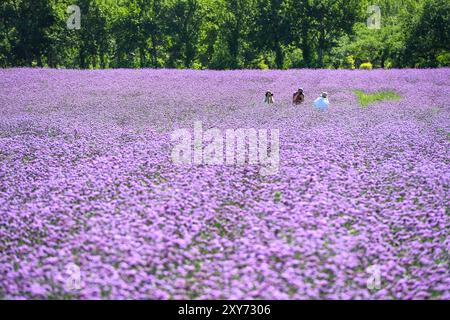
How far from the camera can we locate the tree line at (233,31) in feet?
105

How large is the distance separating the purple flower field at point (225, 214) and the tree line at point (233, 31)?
982 inches

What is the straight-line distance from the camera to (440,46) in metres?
29.8

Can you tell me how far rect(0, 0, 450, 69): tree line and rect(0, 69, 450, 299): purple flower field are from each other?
24.9 metres

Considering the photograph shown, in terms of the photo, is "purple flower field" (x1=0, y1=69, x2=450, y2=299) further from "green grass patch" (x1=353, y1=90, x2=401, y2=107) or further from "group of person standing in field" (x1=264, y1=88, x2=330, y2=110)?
"green grass patch" (x1=353, y1=90, x2=401, y2=107)

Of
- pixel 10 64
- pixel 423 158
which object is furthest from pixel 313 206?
pixel 10 64

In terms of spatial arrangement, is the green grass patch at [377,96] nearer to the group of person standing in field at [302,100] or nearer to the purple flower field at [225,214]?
the group of person standing in field at [302,100]

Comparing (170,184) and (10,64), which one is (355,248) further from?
(10,64)

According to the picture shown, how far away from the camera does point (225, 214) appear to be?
172 inches

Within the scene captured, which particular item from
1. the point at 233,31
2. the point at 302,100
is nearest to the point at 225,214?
the point at 302,100

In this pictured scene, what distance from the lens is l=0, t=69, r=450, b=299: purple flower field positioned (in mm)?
3205

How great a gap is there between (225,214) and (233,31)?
3818cm

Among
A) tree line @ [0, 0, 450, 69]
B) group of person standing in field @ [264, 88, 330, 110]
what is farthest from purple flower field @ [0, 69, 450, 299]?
tree line @ [0, 0, 450, 69]
